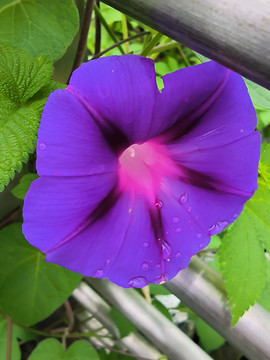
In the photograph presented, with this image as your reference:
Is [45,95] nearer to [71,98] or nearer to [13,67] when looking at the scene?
[13,67]

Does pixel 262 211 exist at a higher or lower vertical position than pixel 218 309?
higher

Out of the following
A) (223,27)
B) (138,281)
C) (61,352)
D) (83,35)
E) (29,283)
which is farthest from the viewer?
(61,352)

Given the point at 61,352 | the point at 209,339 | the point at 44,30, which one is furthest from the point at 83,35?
the point at 209,339

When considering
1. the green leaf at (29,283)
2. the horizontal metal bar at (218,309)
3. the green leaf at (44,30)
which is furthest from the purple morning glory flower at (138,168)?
the green leaf at (29,283)

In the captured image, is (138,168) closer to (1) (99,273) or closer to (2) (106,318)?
(1) (99,273)

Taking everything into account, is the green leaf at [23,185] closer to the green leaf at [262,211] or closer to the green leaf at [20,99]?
the green leaf at [20,99]

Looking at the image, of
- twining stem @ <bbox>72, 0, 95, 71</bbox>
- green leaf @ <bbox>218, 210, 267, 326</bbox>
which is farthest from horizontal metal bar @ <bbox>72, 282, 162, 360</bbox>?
twining stem @ <bbox>72, 0, 95, 71</bbox>
